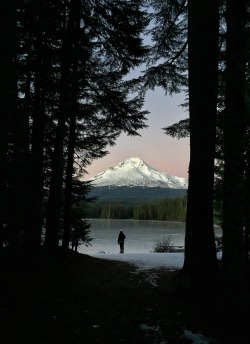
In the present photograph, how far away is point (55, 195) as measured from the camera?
11.3m

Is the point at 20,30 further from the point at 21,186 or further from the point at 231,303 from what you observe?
the point at 231,303

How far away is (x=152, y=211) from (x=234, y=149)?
156m

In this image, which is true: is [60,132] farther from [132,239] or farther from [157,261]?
[132,239]

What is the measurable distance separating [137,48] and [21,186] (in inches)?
216

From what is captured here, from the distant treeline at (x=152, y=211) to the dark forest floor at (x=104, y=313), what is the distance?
119124 millimetres

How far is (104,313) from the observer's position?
5961mm

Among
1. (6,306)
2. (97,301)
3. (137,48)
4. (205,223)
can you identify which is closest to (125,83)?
(137,48)

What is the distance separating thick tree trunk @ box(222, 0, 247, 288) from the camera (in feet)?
18.1

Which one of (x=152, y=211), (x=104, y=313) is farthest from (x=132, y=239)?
(x=152, y=211)

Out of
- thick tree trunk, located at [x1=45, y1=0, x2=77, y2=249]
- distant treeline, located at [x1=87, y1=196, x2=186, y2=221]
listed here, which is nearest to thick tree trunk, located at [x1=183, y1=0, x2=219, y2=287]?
thick tree trunk, located at [x1=45, y1=0, x2=77, y2=249]

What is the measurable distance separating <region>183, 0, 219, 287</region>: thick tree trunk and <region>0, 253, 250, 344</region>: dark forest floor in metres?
0.82

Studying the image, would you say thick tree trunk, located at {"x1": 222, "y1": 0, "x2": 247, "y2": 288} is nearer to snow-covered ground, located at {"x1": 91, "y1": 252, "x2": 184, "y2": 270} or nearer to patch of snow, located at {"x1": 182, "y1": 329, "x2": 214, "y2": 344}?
patch of snow, located at {"x1": 182, "y1": 329, "x2": 214, "y2": 344}

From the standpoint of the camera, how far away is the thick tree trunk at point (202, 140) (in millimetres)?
7223

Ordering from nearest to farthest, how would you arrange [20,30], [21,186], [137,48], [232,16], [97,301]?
[232,16]
[97,301]
[21,186]
[20,30]
[137,48]
